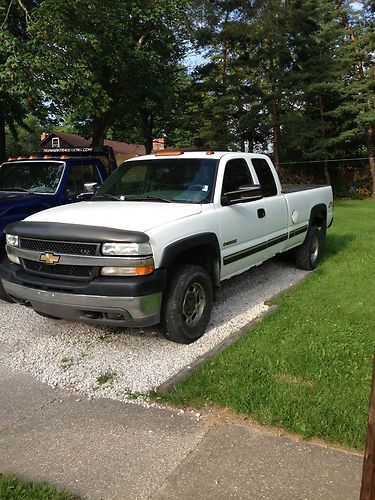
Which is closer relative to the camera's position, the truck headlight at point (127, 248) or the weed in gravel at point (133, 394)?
the weed in gravel at point (133, 394)

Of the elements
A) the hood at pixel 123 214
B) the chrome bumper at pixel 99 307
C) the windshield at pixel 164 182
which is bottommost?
the chrome bumper at pixel 99 307

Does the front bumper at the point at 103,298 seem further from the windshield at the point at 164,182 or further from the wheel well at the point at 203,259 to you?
the windshield at the point at 164,182

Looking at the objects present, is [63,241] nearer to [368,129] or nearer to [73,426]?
[73,426]

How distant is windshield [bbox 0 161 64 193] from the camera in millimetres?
7250

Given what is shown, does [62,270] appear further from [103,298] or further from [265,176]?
[265,176]

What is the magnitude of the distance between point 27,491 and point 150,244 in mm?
2054

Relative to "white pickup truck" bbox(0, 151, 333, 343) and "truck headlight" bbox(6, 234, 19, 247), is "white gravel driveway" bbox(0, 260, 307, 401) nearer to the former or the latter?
"white pickup truck" bbox(0, 151, 333, 343)

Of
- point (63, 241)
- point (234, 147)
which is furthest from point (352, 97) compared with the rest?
point (63, 241)

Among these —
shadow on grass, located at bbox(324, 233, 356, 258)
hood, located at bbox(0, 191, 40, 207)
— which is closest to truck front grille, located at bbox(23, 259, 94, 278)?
hood, located at bbox(0, 191, 40, 207)

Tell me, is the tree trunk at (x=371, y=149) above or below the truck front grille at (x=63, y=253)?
above

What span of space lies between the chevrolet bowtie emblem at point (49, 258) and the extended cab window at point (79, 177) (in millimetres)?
3032

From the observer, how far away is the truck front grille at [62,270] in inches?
166

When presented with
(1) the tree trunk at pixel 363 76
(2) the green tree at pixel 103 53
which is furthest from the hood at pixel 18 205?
(1) the tree trunk at pixel 363 76

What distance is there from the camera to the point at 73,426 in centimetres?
337
